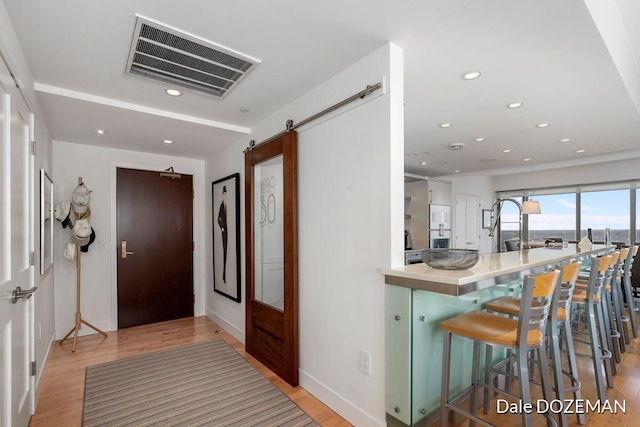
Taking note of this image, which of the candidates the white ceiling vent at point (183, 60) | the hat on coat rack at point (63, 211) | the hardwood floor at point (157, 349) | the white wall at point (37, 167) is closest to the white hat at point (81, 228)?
the hat on coat rack at point (63, 211)

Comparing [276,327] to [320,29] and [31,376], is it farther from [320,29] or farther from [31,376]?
[320,29]

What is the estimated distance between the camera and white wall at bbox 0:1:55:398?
1.61 metres

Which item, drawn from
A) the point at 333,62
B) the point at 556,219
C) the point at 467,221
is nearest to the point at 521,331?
the point at 333,62

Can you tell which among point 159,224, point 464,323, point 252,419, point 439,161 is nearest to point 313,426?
point 252,419

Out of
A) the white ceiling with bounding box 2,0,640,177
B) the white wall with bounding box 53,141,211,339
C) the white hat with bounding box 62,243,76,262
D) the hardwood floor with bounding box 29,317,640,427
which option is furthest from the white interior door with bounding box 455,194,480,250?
the white hat with bounding box 62,243,76,262

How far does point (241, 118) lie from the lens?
3.20 m

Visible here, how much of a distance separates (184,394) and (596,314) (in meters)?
3.40

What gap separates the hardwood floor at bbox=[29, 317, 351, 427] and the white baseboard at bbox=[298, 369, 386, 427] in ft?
0.12

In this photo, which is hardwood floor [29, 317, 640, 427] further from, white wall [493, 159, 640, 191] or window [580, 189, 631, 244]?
white wall [493, 159, 640, 191]

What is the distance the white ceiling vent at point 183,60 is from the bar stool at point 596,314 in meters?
2.85

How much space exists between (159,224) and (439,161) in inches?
178

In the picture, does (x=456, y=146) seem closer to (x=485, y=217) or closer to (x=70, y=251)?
(x=485, y=217)

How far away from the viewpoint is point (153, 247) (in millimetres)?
4398

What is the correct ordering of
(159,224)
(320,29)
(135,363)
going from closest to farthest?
(320,29)
(135,363)
(159,224)
